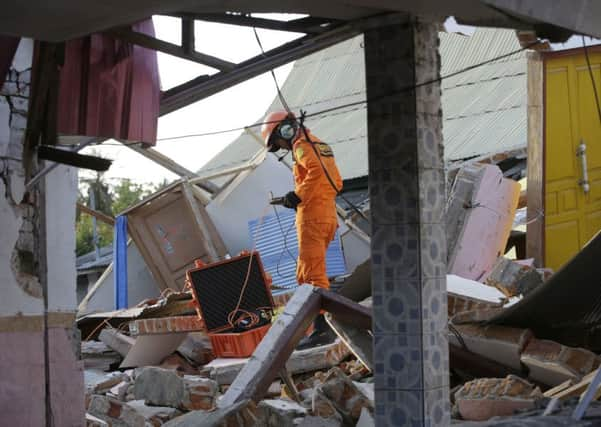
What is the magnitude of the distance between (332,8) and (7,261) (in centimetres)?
319

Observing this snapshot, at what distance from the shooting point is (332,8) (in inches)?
271

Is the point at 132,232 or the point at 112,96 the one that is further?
the point at 132,232

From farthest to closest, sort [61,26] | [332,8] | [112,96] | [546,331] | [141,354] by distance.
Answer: [141,354], [546,331], [112,96], [332,8], [61,26]

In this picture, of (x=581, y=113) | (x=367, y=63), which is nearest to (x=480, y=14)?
(x=367, y=63)

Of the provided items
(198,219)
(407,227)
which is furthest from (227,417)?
(198,219)

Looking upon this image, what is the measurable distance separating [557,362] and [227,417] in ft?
8.76

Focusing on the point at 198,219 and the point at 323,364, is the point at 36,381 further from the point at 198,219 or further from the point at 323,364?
the point at 198,219

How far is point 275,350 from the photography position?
30.3 feet

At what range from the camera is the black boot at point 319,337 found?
11688 mm

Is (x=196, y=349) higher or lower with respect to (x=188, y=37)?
lower

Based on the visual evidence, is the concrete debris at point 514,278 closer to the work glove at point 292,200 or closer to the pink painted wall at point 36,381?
the work glove at point 292,200

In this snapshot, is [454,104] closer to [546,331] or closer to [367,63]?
[546,331]

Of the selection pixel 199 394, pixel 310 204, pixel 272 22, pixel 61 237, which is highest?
pixel 272 22

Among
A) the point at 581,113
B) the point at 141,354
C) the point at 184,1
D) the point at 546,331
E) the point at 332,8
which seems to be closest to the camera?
the point at 184,1
